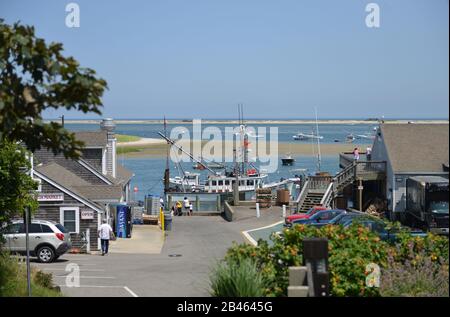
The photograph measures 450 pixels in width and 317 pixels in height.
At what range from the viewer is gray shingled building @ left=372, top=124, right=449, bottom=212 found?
1248 inches

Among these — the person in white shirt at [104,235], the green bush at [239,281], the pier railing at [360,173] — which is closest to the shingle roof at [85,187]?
the person in white shirt at [104,235]

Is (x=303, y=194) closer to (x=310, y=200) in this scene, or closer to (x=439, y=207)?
(x=310, y=200)

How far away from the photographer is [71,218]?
89.5ft

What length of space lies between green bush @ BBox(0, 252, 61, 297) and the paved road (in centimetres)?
76

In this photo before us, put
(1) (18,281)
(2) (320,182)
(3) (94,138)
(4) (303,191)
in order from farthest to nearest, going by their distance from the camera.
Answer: (2) (320,182)
(4) (303,191)
(3) (94,138)
(1) (18,281)

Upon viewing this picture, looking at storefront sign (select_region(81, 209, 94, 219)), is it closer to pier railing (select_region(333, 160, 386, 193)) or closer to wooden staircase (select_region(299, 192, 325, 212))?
wooden staircase (select_region(299, 192, 325, 212))

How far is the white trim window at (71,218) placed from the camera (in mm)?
27141

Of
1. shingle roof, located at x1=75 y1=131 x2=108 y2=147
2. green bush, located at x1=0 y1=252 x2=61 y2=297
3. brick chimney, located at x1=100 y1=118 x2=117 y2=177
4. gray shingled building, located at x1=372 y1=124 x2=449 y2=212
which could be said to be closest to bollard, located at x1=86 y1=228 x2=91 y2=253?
shingle roof, located at x1=75 y1=131 x2=108 y2=147

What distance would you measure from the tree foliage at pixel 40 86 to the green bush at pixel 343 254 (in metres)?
3.97

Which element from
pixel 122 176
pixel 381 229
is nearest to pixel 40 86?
pixel 381 229

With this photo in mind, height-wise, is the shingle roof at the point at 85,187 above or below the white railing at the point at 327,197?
above

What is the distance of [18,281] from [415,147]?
22.2 meters

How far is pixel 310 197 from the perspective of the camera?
40.4 metres

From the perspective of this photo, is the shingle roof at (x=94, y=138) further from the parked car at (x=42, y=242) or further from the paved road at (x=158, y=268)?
the parked car at (x=42, y=242)
